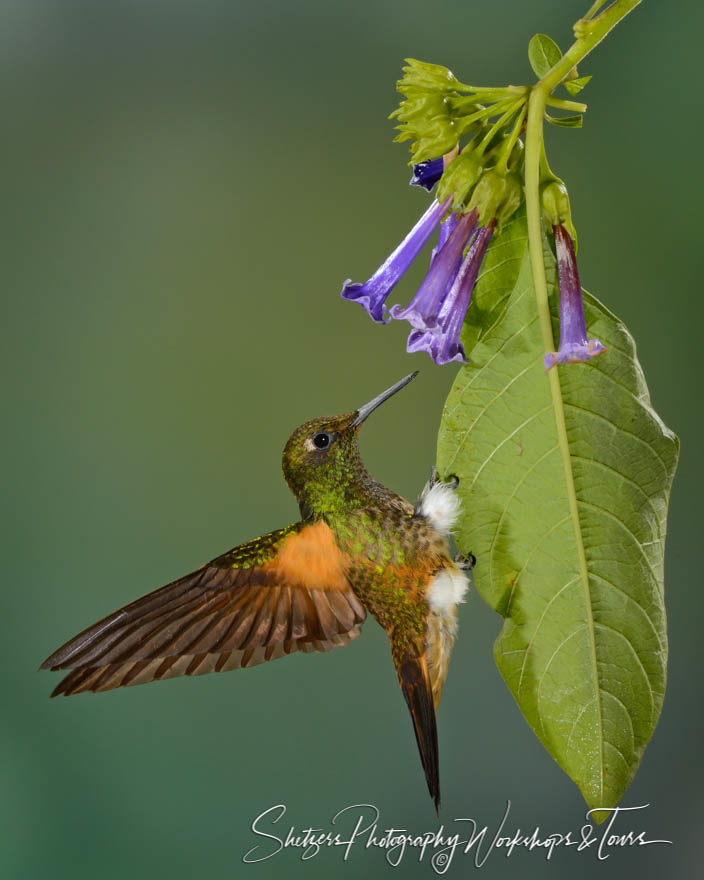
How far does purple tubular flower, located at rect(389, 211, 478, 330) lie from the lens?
0.47 metres

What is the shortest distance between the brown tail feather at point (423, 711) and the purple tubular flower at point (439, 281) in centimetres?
27

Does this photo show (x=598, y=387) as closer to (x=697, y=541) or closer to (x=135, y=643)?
(x=135, y=643)

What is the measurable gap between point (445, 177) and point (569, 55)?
8 cm

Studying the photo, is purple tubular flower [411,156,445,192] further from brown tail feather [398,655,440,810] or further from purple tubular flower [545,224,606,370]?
brown tail feather [398,655,440,810]

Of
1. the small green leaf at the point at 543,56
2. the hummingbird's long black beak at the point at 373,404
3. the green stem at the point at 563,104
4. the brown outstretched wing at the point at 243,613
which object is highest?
the small green leaf at the point at 543,56

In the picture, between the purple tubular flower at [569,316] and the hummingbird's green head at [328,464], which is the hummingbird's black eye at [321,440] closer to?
the hummingbird's green head at [328,464]

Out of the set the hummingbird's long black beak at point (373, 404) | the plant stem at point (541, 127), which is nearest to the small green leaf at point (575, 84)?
the plant stem at point (541, 127)

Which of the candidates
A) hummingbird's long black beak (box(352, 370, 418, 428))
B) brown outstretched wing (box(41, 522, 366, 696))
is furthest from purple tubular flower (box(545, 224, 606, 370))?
brown outstretched wing (box(41, 522, 366, 696))

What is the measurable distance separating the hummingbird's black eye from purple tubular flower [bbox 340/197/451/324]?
13cm

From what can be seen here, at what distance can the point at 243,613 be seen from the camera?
2.01 ft

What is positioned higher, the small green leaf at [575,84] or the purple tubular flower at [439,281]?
the small green leaf at [575,84]

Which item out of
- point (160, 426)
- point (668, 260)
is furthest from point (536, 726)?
point (668, 260)

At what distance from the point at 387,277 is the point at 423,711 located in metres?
0.30

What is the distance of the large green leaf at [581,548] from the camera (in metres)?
0.46
